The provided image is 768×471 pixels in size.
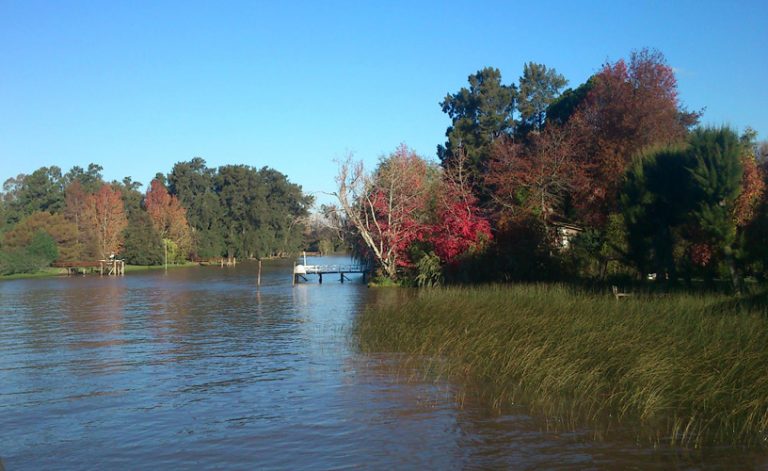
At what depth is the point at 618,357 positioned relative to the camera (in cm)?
1209

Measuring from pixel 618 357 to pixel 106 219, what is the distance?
280 ft

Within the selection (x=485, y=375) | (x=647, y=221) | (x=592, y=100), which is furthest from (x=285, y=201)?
(x=485, y=375)

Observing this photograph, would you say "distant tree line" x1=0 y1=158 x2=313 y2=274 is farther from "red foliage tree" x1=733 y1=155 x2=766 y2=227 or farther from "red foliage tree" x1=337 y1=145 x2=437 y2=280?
"red foliage tree" x1=733 y1=155 x2=766 y2=227

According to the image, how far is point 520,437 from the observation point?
9.62 m

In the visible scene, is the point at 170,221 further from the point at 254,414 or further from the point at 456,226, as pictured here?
the point at 254,414

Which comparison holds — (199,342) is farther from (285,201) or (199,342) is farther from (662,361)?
(285,201)

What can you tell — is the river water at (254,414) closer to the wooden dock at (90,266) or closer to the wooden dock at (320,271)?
the wooden dock at (320,271)

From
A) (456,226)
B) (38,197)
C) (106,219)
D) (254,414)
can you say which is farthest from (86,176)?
(254,414)

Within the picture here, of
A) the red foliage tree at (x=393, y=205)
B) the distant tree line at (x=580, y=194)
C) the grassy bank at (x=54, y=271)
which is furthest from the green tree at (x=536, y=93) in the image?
the grassy bank at (x=54, y=271)

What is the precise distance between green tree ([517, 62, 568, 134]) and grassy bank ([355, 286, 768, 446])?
38372 mm

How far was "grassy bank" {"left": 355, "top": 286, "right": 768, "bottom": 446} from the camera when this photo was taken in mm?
9758

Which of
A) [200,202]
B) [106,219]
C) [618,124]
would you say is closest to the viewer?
[618,124]

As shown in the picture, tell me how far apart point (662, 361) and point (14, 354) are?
1623cm

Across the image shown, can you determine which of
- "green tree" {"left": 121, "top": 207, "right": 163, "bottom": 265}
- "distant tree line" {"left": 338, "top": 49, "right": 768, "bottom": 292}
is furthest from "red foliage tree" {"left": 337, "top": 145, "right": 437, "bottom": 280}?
"green tree" {"left": 121, "top": 207, "right": 163, "bottom": 265}
